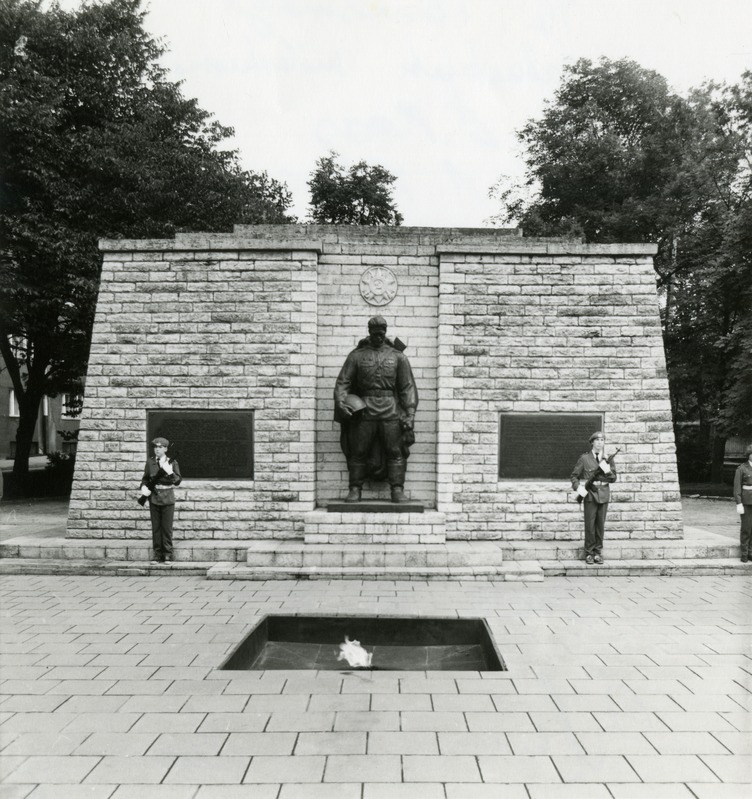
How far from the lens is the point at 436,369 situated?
31.4ft

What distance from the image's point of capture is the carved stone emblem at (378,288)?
9.59 m

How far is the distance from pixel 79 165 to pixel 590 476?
495 inches

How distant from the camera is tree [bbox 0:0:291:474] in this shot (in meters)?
13.9

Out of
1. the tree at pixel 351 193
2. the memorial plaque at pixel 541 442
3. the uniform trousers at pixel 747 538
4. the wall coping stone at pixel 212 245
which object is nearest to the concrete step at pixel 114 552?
the memorial plaque at pixel 541 442

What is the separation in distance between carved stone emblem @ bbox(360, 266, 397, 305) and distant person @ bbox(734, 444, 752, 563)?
205 inches

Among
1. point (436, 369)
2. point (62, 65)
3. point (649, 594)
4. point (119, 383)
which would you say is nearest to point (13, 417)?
point (62, 65)

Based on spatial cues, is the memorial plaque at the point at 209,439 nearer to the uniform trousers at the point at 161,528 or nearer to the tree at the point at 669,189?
the uniform trousers at the point at 161,528

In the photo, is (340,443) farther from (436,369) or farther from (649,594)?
(649,594)

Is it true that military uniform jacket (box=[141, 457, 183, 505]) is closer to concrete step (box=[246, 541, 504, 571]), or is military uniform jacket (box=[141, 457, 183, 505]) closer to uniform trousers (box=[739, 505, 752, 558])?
concrete step (box=[246, 541, 504, 571])

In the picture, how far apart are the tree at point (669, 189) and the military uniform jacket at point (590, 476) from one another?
1102 cm

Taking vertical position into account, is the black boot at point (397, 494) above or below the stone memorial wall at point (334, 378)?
below

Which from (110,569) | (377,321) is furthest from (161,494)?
(377,321)

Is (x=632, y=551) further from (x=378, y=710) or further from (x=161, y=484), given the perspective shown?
(x=161, y=484)

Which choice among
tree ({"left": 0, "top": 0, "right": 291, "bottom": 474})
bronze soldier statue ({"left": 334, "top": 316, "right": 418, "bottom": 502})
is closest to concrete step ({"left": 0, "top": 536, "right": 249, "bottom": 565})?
bronze soldier statue ({"left": 334, "top": 316, "right": 418, "bottom": 502})
